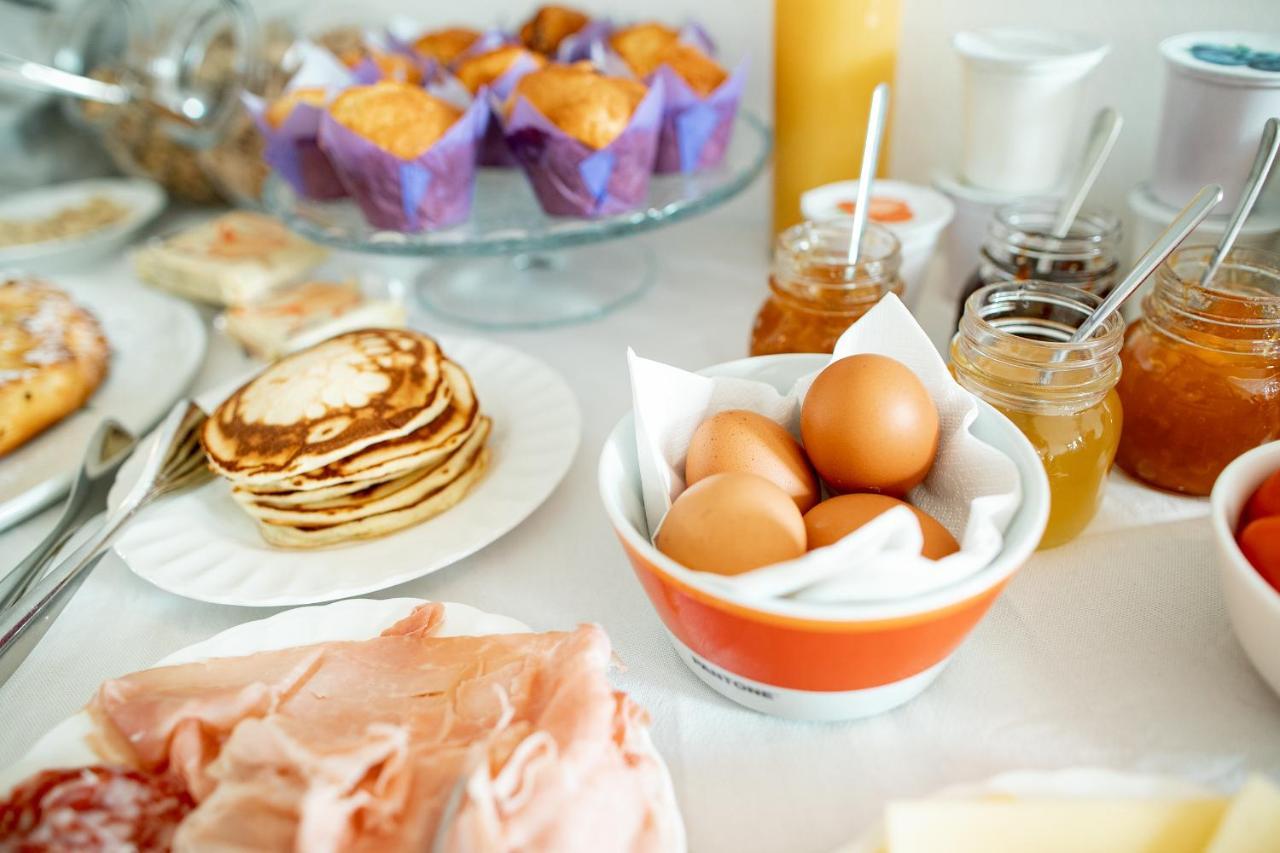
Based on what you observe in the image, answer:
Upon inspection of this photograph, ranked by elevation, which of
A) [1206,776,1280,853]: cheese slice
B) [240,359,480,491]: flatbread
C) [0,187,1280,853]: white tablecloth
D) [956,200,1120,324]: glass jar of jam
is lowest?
[0,187,1280,853]: white tablecloth

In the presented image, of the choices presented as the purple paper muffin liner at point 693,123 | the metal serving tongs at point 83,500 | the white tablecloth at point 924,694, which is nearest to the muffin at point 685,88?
the purple paper muffin liner at point 693,123

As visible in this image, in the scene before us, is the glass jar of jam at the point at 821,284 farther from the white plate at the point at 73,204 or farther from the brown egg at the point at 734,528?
the white plate at the point at 73,204

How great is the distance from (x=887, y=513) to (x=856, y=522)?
62 mm

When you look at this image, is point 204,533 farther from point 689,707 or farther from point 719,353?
point 719,353

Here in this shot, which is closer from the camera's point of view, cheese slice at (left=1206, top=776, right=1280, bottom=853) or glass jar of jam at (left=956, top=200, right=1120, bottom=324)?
cheese slice at (left=1206, top=776, right=1280, bottom=853)

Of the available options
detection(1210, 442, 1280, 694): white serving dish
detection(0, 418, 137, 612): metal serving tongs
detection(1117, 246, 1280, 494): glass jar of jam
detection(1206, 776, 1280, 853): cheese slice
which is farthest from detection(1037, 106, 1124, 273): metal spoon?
detection(0, 418, 137, 612): metal serving tongs

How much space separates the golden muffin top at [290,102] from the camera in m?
1.10

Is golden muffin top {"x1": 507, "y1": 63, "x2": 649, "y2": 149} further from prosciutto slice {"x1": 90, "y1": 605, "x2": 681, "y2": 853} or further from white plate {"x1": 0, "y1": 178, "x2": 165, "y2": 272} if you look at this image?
white plate {"x1": 0, "y1": 178, "x2": 165, "y2": 272}

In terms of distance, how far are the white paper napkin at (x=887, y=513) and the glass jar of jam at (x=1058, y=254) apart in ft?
0.71

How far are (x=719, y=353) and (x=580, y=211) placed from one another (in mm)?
244

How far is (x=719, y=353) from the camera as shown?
1.07 metres

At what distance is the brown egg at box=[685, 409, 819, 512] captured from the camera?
61cm

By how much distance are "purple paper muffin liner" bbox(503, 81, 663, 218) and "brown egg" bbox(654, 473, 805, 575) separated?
581 mm

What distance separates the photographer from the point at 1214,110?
81cm
